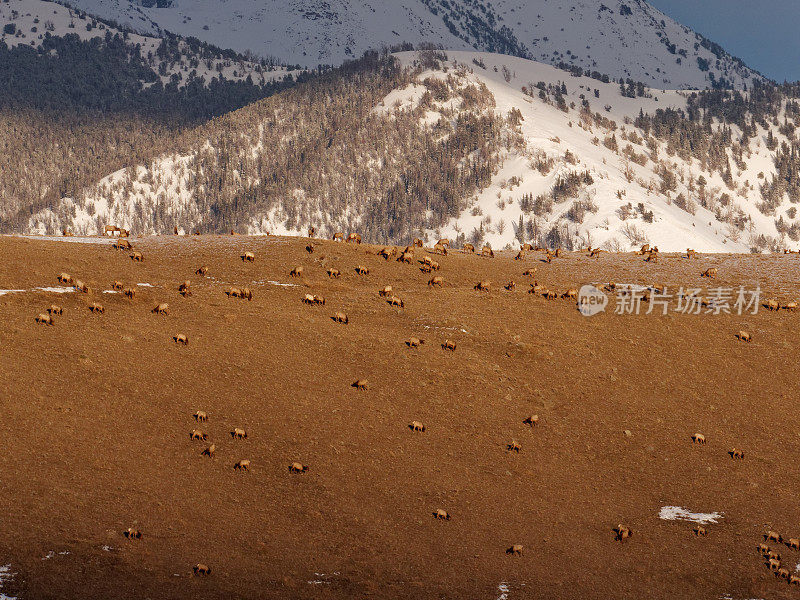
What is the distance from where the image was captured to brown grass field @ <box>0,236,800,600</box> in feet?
80.4

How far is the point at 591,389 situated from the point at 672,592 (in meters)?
13.4

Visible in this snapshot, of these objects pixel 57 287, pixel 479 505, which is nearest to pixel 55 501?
pixel 479 505

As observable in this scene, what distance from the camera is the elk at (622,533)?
88.9ft

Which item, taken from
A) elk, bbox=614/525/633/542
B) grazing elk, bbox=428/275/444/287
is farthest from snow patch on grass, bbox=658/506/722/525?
grazing elk, bbox=428/275/444/287

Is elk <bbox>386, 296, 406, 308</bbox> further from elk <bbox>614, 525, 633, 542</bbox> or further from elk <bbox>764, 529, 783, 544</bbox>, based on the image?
elk <bbox>764, 529, 783, 544</bbox>

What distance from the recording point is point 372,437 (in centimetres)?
3188

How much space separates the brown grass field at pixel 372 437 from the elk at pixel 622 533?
1.04 ft

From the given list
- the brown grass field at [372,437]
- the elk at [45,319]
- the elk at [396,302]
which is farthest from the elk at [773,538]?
the elk at [45,319]

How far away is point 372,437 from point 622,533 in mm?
10531

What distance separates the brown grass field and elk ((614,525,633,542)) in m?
0.32

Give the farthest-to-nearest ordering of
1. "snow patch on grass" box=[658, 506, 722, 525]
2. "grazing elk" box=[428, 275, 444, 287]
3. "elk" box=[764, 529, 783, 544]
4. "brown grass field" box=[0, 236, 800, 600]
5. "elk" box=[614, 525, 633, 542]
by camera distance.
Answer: "grazing elk" box=[428, 275, 444, 287] < "snow patch on grass" box=[658, 506, 722, 525] < "elk" box=[764, 529, 783, 544] < "elk" box=[614, 525, 633, 542] < "brown grass field" box=[0, 236, 800, 600]

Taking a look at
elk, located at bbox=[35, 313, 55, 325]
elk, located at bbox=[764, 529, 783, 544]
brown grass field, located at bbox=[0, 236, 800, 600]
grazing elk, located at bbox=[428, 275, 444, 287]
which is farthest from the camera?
grazing elk, located at bbox=[428, 275, 444, 287]

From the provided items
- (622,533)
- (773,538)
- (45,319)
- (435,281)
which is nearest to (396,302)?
(435,281)

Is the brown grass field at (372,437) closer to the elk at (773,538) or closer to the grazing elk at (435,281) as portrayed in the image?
the elk at (773,538)
